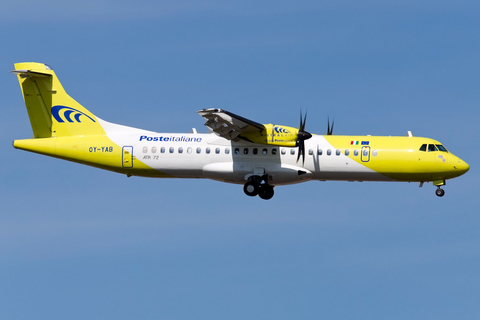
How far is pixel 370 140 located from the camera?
32.1 metres

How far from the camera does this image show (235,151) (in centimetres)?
3231

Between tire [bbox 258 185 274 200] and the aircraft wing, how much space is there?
9.50 feet

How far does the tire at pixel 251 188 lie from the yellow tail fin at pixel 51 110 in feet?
28.2

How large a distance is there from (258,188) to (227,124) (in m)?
3.83

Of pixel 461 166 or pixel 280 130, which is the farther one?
pixel 461 166

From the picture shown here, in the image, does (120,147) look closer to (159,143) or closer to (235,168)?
(159,143)

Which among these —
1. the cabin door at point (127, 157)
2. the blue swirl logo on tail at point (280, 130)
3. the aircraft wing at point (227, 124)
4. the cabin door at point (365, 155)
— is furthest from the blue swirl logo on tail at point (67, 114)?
the cabin door at point (365, 155)

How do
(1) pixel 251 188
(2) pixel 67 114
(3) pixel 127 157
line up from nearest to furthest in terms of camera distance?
(1) pixel 251 188, (3) pixel 127 157, (2) pixel 67 114

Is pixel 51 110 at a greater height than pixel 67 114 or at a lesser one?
greater

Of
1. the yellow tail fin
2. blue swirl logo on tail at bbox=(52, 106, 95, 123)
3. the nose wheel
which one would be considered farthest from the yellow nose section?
blue swirl logo on tail at bbox=(52, 106, 95, 123)

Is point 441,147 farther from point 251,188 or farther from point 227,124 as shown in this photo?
point 227,124

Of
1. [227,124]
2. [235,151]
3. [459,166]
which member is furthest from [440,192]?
[227,124]

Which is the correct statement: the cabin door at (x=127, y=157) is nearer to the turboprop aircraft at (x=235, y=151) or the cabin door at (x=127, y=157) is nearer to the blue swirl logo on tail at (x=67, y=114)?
the turboprop aircraft at (x=235, y=151)

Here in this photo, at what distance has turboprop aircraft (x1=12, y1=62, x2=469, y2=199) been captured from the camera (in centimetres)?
3127
